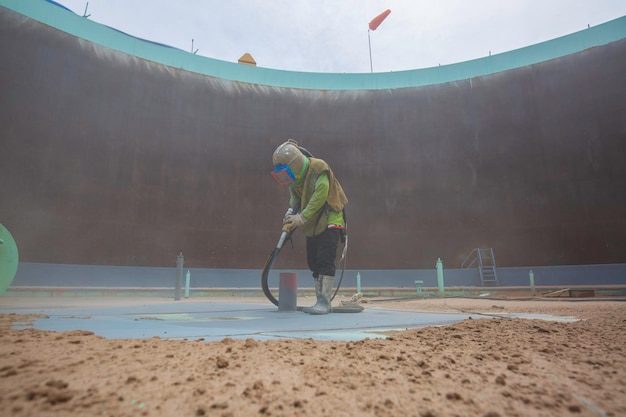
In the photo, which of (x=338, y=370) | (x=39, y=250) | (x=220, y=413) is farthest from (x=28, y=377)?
(x=39, y=250)

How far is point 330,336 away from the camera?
174cm

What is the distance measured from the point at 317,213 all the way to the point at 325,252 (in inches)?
16.6

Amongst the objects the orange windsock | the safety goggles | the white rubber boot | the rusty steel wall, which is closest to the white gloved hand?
the safety goggles

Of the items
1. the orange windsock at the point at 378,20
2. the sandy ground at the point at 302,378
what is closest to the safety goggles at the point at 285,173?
the sandy ground at the point at 302,378

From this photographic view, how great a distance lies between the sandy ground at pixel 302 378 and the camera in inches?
28.7

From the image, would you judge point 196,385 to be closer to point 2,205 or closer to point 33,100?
point 2,205

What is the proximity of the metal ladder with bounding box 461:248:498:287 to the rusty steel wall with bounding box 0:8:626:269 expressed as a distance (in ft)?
0.79

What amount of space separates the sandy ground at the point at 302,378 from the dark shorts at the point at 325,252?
2.00 metres

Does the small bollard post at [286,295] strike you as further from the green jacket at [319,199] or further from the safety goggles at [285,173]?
the safety goggles at [285,173]

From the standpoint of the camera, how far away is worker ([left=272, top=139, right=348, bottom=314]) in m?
3.46

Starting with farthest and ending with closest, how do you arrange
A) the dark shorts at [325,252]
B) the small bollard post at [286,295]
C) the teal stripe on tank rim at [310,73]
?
the teal stripe on tank rim at [310,73], the small bollard post at [286,295], the dark shorts at [325,252]

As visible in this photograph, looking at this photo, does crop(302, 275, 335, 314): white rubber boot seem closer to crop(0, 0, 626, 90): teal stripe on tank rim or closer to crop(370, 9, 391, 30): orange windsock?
crop(0, 0, 626, 90): teal stripe on tank rim

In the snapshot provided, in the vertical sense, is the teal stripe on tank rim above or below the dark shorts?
above

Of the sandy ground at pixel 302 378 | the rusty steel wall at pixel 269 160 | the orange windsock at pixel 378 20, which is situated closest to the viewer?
the sandy ground at pixel 302 378
